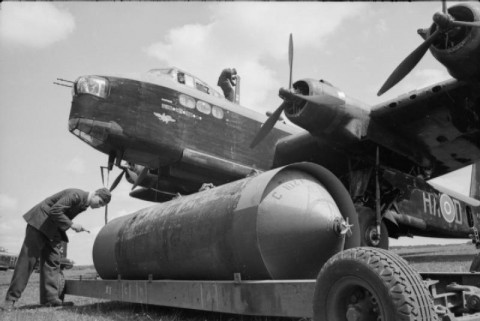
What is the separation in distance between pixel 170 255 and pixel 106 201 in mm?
2793

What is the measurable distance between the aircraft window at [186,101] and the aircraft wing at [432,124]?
4.33 meters

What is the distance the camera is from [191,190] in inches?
461

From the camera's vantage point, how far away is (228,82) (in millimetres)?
13406

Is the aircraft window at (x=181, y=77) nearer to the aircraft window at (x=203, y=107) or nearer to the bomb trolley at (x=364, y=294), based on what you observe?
the aircraft window at (x=203, y=107)

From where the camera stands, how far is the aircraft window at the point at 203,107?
1121cm

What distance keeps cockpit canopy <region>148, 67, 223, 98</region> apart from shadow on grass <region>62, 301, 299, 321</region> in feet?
19.6

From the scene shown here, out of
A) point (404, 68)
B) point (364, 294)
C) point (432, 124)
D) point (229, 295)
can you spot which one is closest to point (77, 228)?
point (229, 295)

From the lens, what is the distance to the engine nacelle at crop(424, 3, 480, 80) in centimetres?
656

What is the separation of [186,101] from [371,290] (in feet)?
29.3

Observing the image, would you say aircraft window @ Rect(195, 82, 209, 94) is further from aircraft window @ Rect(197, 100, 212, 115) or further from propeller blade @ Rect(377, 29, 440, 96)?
propeller blade @ Rect(377, 29, 440, 96)

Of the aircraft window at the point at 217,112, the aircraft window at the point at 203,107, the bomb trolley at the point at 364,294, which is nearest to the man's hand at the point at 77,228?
the bomb trolley at the point at 364,294

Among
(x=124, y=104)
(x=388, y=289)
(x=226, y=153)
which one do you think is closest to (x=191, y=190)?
(x=226, y=153)

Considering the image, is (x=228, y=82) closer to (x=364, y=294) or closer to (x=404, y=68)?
(x=404, y=68)

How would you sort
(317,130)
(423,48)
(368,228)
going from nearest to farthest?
1. (423,48)
2. (368,228)
3. (317,130)
